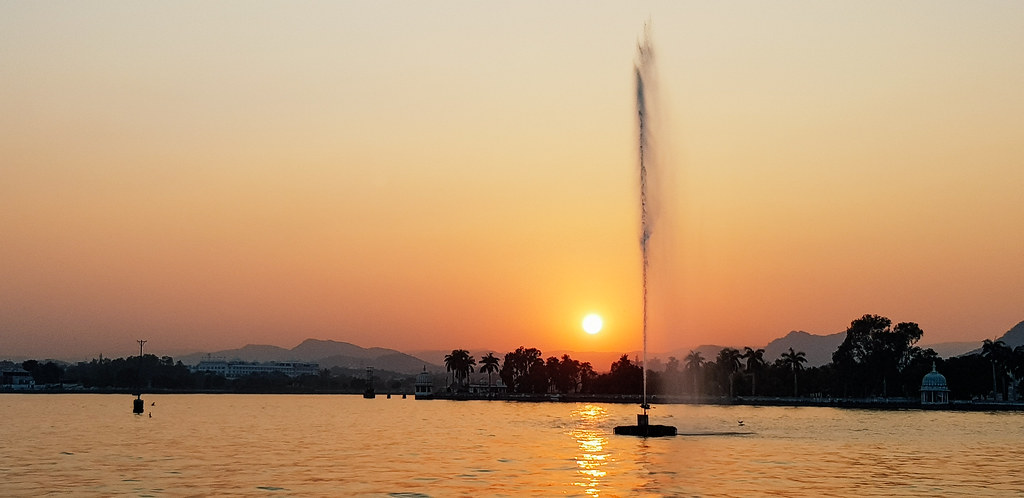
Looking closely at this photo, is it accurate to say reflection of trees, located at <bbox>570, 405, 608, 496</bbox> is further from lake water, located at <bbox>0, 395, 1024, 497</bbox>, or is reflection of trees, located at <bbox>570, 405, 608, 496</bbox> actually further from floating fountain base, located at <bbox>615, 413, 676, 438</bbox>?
floating fountain base, located at <bbox>615, 413, 676, 438</bbox>

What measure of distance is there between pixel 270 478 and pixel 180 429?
207 ft

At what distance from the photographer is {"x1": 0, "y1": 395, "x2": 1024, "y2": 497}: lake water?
202 ft

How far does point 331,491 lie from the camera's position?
59781 mm

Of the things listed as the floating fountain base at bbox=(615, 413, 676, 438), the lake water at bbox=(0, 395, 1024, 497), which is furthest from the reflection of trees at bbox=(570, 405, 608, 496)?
the floating fountain base at bbox=(615, 413, 676, 438)

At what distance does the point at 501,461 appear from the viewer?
80.0 metres

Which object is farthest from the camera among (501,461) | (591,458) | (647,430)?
(647,430)

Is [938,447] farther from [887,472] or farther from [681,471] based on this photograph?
[681,471]

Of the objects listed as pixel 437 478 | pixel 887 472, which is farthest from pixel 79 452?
pixel 887 472

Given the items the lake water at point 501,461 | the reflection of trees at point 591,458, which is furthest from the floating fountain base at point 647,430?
the reflection of trees at point 591,458

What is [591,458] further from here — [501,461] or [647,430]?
[647,430]

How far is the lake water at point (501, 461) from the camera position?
6147cm

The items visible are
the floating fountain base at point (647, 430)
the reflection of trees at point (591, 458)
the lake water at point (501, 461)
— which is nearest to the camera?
the lake water at point (501, 461)

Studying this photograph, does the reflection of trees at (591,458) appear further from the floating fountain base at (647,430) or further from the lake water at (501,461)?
the floating fountain base at (647,430)

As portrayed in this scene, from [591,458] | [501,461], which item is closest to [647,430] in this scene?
[591,458]
